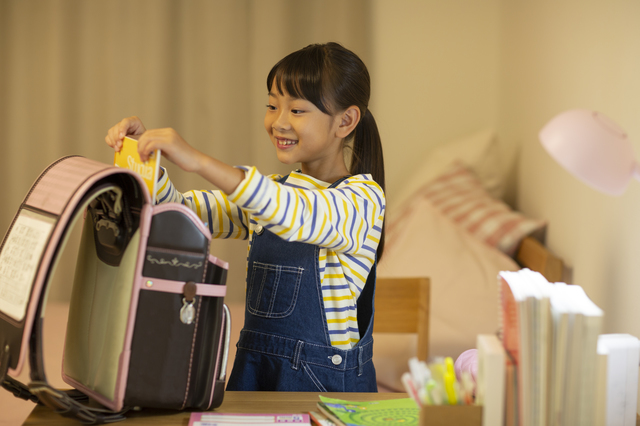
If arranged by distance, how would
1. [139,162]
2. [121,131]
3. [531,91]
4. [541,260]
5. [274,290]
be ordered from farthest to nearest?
[531,91]
[541,260]
[274,290]
[121,131]
[139,162]

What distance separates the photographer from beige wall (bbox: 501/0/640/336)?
3.40ft

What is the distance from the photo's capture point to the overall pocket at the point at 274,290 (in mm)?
906

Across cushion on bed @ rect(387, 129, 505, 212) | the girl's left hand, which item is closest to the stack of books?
the girl's left hand

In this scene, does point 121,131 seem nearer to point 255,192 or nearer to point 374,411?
point 255,192

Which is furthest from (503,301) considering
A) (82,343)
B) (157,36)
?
(157,36)

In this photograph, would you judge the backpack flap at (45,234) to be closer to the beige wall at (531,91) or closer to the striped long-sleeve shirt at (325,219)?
the striped long-sleeve shirt at (325,219)

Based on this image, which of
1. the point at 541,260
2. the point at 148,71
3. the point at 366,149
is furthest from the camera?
the point at 148,71

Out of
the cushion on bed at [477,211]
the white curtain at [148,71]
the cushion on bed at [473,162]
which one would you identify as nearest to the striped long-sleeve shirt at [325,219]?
the cushion on bed at [477,211]

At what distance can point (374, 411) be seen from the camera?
2.40 ft

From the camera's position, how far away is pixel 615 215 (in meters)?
1.11

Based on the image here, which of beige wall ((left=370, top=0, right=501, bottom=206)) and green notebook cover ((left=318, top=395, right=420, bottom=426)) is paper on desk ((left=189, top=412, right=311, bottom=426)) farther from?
beige wall ((left=370, top=0, right=501, bottom=206))

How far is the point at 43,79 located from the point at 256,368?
A: 2.28 m

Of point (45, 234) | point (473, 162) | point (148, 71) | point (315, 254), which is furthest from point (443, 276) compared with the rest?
point (148, 71)

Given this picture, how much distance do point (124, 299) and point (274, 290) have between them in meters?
0.30
